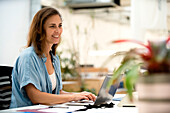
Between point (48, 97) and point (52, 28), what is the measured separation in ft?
2.14

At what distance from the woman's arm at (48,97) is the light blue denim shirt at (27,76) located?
4cm

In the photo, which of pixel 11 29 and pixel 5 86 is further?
pixel 11 29

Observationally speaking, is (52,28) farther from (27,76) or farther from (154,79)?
(154,79)

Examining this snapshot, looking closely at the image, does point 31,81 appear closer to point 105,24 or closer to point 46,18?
point 46,18

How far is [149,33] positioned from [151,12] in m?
0.56

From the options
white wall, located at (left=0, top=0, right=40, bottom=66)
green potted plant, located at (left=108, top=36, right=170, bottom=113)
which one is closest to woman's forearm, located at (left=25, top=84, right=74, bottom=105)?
green potted plant, located at (left=108, top=36, right=170, bottom=113)

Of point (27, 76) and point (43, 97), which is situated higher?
point (27, 76)

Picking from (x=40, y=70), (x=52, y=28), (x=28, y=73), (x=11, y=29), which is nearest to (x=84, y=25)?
(x=11, y=29)

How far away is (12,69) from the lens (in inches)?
83.8

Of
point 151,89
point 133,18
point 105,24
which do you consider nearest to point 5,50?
point 133,18

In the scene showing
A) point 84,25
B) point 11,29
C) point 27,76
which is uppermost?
point 84,25

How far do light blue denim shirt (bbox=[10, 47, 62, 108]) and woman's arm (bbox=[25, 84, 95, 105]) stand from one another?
0.15 feet

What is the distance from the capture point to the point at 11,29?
4.36 meters

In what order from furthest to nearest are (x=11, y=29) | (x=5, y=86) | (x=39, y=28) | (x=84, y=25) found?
(x=84, y=25), (x=11, y=29), (x=39, y=28), (x=5, y=86)
